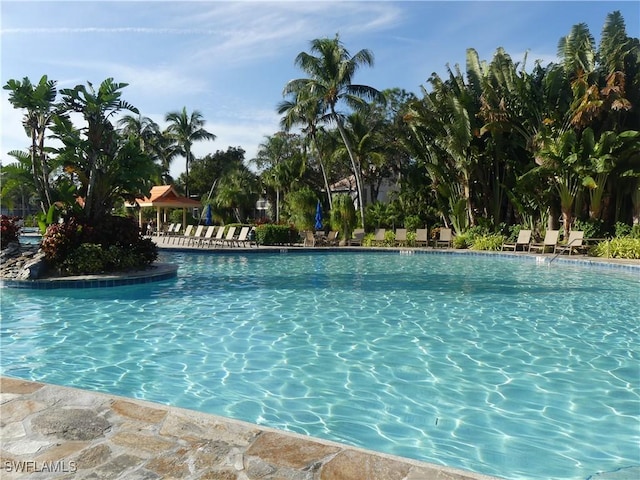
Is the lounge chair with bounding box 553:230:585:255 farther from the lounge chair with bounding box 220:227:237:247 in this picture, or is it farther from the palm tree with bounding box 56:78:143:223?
the palm tree with bounding box 56:78:143:223

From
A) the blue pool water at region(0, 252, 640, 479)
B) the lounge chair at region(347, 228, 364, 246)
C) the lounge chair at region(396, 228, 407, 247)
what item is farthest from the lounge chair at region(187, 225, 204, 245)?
the blue pool water at region(0, 252, 640, 479)

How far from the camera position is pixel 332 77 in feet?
83.5

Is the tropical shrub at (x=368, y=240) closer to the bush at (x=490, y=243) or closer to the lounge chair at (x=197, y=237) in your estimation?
the bush at (x=490, y=243)

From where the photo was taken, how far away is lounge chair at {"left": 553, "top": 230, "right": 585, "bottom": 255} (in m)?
18.1

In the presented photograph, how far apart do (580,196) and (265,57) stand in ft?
45.0

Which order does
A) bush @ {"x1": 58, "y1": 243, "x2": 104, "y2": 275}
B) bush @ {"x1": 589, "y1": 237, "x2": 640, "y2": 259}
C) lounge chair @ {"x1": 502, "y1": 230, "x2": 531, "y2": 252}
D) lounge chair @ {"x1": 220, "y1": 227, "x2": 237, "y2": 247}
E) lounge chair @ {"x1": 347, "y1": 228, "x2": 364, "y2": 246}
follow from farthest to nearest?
lounge chair @ {"x1": 347, "y1": 228, "x2": 364, "y2": 246}
lounge chair @ {"x1": 220, "y1": 227, "x2": 237, "y2": 247}
lounge chair @ {"x1": 502, "y1": 230, "x2": 531, "y2": 252}
bush @ {"x1": 589, "y1": 237, "x2": 640, "y2": 259}
bush @ {"x1": 58, "y1": 243, "x2": 104, "y2": 275}

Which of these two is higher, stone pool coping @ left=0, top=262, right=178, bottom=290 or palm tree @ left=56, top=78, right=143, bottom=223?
palm tree @ left=56, top=78, right=143, bottom=223

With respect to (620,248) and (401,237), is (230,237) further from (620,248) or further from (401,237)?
(620,248)

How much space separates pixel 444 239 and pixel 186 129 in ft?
91.8

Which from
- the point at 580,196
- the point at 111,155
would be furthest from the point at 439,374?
the point at 580,196

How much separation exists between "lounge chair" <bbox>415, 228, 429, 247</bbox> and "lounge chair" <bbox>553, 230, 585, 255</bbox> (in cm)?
582

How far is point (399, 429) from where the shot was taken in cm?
433

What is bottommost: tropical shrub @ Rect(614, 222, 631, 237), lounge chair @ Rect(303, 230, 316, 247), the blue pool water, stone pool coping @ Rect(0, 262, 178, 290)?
the blue pool water

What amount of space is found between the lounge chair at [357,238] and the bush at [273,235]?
3114mm
